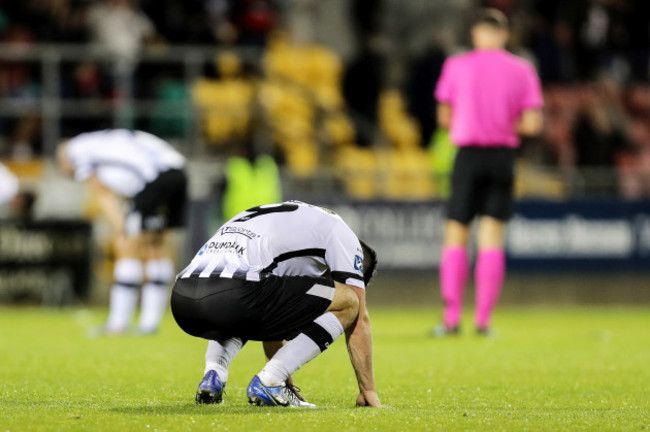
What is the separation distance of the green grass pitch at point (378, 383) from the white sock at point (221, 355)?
0.17 meters

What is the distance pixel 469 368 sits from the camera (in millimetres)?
8297

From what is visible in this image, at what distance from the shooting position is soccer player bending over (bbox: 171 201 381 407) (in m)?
5.86

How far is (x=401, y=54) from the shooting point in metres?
21.8

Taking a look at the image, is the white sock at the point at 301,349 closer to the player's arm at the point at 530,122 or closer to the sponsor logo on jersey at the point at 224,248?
the sponsor logo on jersey at the point at 224,248

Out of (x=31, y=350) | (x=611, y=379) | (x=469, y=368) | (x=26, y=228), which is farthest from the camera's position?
(x=26, y=228)

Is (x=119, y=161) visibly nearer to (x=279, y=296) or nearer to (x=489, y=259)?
(x=489, y=259)

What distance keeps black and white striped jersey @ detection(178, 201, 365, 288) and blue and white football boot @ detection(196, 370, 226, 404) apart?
489 millimetres

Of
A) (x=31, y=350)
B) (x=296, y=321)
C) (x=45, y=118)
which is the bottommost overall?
(x=31, y=350)

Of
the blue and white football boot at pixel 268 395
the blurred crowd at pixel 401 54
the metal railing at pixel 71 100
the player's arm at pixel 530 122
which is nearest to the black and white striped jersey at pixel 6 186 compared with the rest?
the blurred crowd at pixel 401 54

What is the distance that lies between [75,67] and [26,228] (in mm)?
2460

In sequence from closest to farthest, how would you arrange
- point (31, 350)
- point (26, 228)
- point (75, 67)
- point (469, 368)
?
point (469, 368) → point (31, 350) → point (26, 228) → point (75, 67)

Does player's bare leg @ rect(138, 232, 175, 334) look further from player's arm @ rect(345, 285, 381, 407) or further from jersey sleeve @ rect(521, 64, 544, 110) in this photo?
player's arm @ rect(345, 285, 381, 407)

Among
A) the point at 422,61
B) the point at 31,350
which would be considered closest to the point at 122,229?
the point at 31,350

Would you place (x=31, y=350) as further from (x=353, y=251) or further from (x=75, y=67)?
(x=75, y=67)
